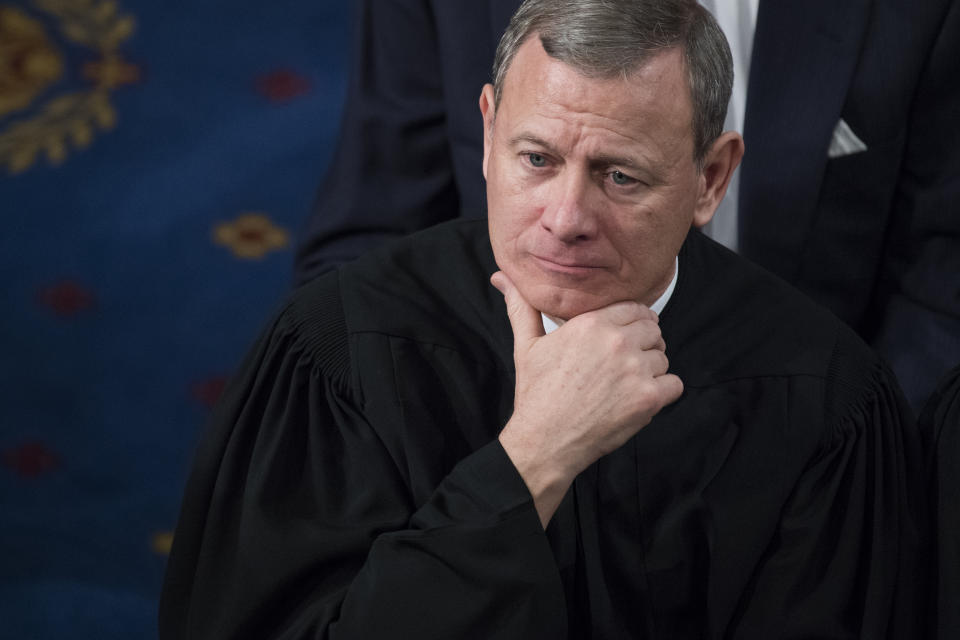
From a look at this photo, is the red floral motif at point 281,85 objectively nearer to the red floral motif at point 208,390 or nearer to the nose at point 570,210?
the red floral motif at point 208,390

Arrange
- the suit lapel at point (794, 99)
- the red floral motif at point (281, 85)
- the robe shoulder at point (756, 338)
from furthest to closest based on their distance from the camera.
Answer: the red floral motif at point (281, 85)
the suit lapel at point (794, 99)
the robe shoulder at point (756, 338)

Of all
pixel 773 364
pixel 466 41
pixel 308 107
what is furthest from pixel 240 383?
pixel 308 107

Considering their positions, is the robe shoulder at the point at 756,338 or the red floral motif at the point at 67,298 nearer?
the robe shoulder at the point at 756,338

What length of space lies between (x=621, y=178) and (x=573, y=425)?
0.23 meters

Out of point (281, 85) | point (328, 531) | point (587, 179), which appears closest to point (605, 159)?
point (587, 179)

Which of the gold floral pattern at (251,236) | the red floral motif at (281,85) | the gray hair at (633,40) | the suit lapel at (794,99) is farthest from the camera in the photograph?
the red floral motif at (281,85)

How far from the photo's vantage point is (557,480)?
1167 mm

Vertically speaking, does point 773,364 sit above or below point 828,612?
above

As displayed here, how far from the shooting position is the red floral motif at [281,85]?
259 centimetres

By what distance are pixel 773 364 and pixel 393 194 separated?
2.29ft

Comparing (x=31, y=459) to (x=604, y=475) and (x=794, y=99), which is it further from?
(x=794, y=99)

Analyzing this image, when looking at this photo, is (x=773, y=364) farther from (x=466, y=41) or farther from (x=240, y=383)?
(x=466, y=41)

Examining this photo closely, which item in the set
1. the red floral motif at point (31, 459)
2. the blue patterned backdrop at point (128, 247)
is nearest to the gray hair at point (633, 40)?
the blue patterned backdrop at point (128, 247)

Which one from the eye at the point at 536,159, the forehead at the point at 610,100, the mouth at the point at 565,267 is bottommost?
the mouth at the point at 565,267
